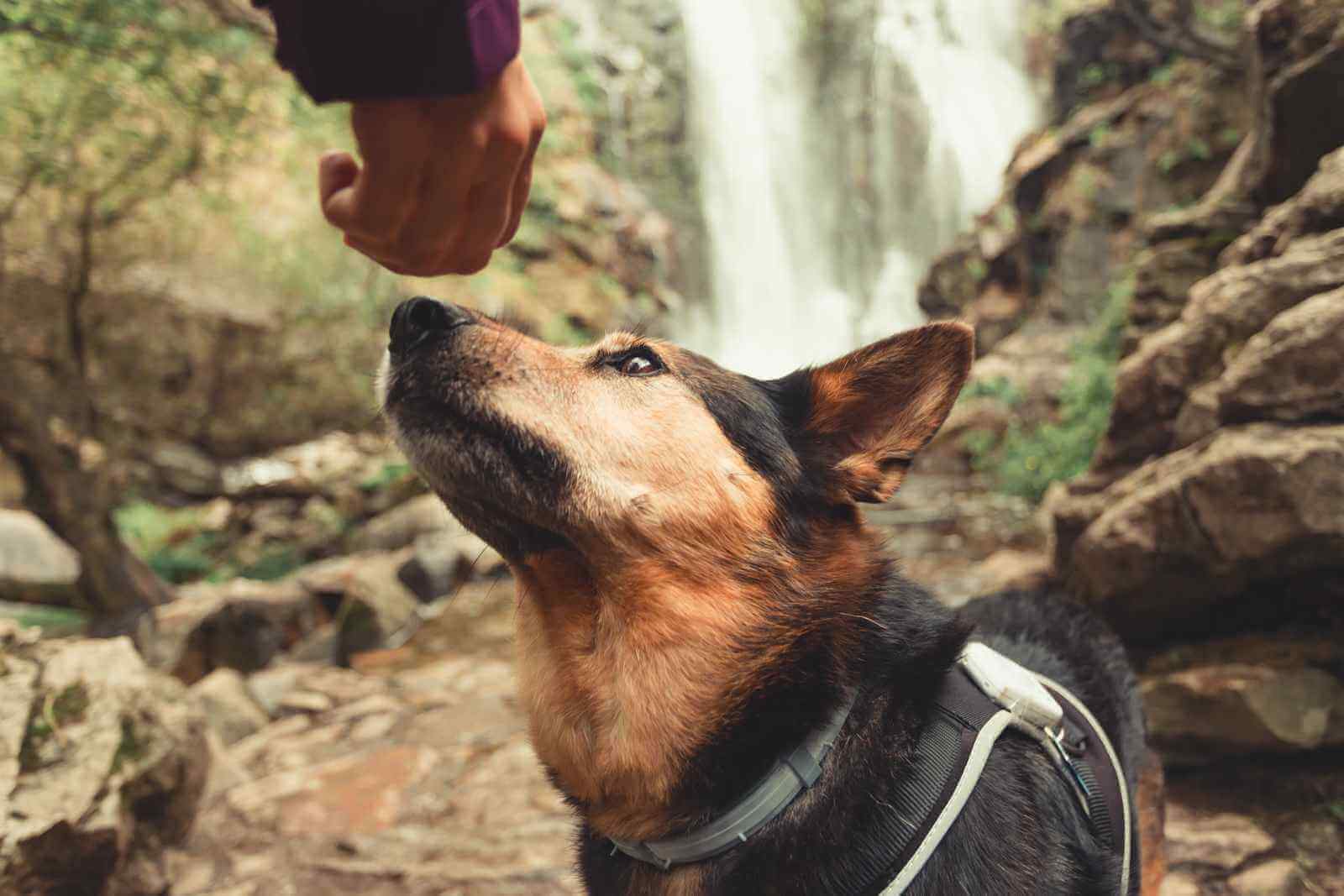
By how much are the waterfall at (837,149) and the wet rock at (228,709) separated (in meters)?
20.8

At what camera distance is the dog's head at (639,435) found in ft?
5.87

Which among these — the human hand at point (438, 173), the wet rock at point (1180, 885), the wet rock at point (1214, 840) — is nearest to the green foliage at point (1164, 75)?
the wet rock at point (1214, 840)

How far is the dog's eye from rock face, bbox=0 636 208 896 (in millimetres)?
2267

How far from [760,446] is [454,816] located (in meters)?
2.96

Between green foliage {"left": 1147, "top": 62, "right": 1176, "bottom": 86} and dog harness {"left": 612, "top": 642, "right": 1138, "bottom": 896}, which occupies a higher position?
green foliage {"left": 1147, "top": 62, "right": 1176, "bottom": 86}

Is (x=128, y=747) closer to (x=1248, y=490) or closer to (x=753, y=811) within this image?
(x=753, y=811)

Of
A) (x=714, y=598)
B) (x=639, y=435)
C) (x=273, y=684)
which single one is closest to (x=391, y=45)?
(x=639, y=435)

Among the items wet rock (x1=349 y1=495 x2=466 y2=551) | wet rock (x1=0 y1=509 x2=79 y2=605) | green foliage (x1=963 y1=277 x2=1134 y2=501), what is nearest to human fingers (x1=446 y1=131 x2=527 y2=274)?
green foliage (x1=963 y1=277 x2=1134 y2=501)

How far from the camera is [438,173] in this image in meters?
1.22

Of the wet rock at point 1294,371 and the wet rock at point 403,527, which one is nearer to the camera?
the wet rock at point 1294,371

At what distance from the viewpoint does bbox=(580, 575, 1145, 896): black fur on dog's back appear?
1.55 m

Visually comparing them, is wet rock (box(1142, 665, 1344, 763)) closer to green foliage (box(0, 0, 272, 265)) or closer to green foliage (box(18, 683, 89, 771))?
green foliage (box(18, 683, 89, 771))

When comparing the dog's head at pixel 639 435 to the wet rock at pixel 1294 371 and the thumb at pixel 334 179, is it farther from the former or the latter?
the wet rock at pixel 1294 371

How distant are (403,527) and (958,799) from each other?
11099 mm
